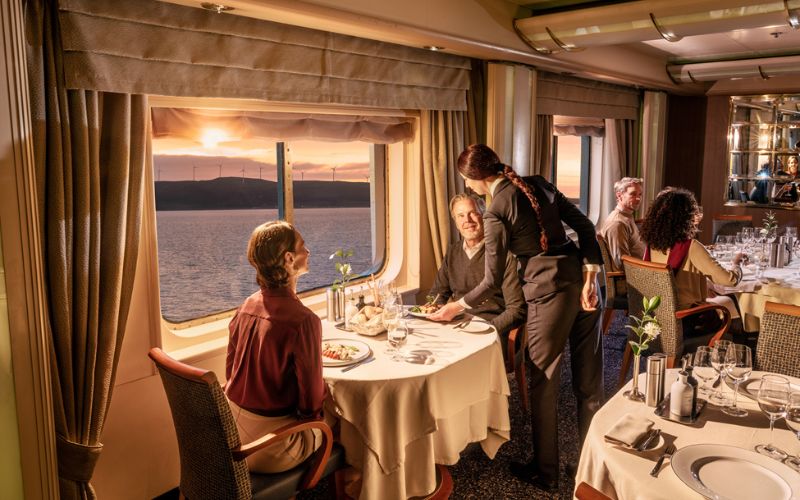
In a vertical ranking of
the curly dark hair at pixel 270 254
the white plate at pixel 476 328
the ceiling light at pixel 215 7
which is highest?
the ceiling light at pixel 215 7

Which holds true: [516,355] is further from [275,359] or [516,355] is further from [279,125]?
[279,125]

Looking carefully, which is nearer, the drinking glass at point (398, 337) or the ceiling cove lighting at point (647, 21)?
the drinking glass at point (398, 337)

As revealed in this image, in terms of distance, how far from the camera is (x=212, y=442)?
2.11 m

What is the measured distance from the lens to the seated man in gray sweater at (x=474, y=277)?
3486 millimetres

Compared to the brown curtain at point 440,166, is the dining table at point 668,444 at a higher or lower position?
lower

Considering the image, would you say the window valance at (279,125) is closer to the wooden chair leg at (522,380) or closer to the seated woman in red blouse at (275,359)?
the seated woman in red blouse at (275,359)

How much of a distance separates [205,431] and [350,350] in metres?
0.81

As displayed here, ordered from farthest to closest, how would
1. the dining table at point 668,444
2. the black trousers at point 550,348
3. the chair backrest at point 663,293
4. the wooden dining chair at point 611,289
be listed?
the wooden dining chair at point 611,289 → the chair backrest at point 663,293 → the black trousers at point 550,348 → the dining table at point 668,444

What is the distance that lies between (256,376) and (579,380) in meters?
1.70

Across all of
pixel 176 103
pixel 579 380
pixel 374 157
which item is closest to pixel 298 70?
pixel 176 103

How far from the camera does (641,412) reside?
2074 millimetres

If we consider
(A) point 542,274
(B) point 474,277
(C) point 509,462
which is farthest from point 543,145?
(C) point 509,462

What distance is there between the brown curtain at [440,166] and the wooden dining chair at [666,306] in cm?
132

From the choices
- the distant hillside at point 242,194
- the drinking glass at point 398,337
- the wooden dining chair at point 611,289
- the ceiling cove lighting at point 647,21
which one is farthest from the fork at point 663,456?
the distant hillside at point 242,194
